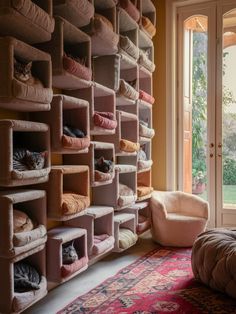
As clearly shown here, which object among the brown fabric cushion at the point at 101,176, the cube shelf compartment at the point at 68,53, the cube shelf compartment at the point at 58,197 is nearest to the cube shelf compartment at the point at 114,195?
the brown fabric cushion at the point at 101,176

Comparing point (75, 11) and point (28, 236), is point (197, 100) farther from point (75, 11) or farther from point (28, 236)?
point (28, 236)

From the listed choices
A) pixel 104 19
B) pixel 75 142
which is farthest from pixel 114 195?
pixel 104 19

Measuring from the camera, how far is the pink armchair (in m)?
3.63

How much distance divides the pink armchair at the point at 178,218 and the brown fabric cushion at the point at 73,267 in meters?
1.32

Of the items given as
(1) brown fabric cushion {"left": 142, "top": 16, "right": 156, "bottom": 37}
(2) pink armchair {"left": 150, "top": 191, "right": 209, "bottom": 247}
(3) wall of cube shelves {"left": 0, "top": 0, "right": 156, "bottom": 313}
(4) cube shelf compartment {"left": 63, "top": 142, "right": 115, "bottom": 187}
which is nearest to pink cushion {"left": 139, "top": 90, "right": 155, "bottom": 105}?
(3) wall of cube shelves {"left": 0, "top": 0, "right": 156, "bottom": 313}

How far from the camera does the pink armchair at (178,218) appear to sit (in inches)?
143

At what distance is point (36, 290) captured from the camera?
2.06 m

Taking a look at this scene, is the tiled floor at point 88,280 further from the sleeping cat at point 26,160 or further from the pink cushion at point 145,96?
the pink cushion at point 145,96

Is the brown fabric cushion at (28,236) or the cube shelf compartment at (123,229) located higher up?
the brown fabric cushion at (28,236)

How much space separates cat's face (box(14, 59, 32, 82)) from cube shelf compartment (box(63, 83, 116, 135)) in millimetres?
673

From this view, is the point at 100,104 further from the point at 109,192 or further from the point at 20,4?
the point at 20,4

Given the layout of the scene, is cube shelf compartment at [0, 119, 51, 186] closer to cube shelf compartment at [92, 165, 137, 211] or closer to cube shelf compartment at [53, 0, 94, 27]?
cube shelf compartment at [53, 0, 94, 27]

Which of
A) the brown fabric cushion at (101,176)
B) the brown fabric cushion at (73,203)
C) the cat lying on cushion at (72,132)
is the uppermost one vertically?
the cat lying on cushion at (72,132)

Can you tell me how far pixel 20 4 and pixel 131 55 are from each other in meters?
1.62
